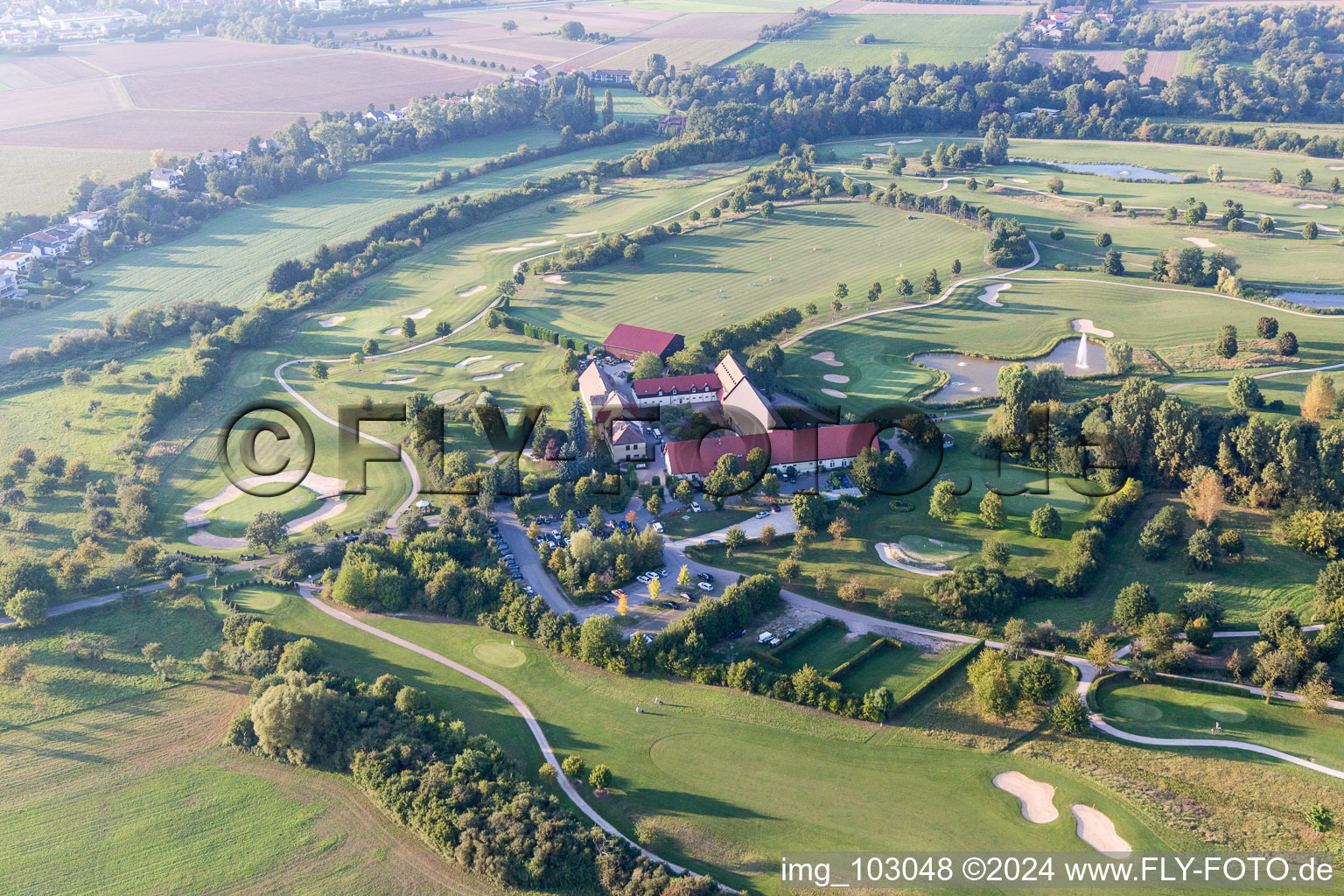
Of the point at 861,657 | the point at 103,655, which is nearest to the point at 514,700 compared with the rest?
the point at 861,657

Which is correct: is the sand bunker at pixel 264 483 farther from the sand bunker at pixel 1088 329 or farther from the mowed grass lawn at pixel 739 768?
the sand bunker at pixel 1088 329

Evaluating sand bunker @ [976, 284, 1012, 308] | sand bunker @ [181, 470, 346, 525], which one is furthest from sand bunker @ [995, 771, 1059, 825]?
sand bunker @ [976, 284, 1012, 308]

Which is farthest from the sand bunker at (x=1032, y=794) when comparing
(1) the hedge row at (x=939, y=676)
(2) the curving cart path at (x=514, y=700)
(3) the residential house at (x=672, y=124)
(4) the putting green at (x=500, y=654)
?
(3) the residential house at (x=672, y=124)

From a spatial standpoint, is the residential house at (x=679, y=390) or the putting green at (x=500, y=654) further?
the residential house at (x=679, y=390)

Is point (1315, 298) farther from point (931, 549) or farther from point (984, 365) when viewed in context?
point (931, 549)

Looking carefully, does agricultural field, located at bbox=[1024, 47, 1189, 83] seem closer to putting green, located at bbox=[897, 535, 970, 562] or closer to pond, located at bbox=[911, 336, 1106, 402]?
pond, located at bbox=[911, 336, 1106, 402]
